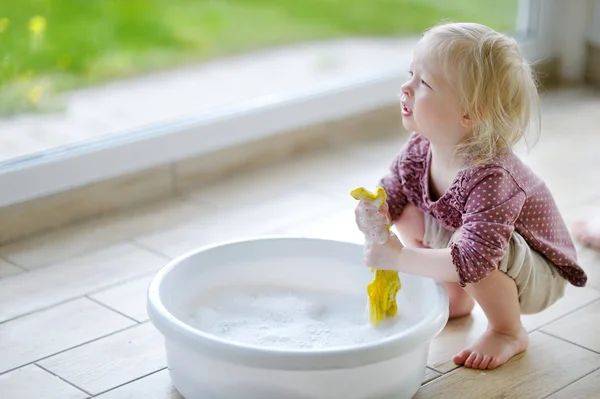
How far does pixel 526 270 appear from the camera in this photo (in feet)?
4.40

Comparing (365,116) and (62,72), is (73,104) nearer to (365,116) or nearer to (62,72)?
(62,72)

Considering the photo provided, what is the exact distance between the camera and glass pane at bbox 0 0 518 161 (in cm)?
206

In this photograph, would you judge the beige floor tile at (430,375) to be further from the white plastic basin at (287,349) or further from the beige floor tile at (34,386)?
the beige floor tile at (34,386)

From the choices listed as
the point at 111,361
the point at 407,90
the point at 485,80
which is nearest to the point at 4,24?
the point at 111,361

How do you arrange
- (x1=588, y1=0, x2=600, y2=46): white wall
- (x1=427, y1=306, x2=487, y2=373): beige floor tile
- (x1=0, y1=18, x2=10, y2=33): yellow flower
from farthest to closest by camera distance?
1. (x1=588, y1=0, x2=600, y2=46): white wall
2. (x1=0, y1=18, x2=10, y2=33): yellow flower
3. (x1=427, y1=306, x2=487, y2=373): beige floor tile

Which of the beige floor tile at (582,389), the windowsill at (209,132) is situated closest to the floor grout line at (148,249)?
the windowsill at (209,132)

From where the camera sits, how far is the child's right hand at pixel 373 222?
4.22 ft

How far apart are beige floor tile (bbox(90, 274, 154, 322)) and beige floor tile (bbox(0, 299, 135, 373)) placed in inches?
0.7

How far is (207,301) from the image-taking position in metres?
1.41

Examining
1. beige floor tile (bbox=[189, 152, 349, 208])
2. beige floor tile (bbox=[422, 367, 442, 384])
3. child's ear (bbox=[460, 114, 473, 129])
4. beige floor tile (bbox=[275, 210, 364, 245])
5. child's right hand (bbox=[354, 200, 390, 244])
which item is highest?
child's ear (bbox=[460, 114, 473, 129])

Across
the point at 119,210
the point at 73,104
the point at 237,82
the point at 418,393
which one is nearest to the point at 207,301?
the point at 418,393

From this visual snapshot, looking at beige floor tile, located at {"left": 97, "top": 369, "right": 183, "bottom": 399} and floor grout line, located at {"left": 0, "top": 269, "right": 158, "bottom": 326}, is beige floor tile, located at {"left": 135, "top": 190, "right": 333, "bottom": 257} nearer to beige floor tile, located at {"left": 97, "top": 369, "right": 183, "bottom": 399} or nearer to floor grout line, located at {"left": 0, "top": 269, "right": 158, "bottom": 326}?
floor grout line, located at {"left": 0, "top": 269, "right": 158, "bottom": 326}

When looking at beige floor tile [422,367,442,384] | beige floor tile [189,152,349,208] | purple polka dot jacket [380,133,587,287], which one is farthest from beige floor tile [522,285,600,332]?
beige floor tile [189,152,349,208]

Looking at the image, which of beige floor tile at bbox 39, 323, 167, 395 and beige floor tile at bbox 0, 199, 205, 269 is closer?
beige floor tile at bbox 39, 323, 167, 395
